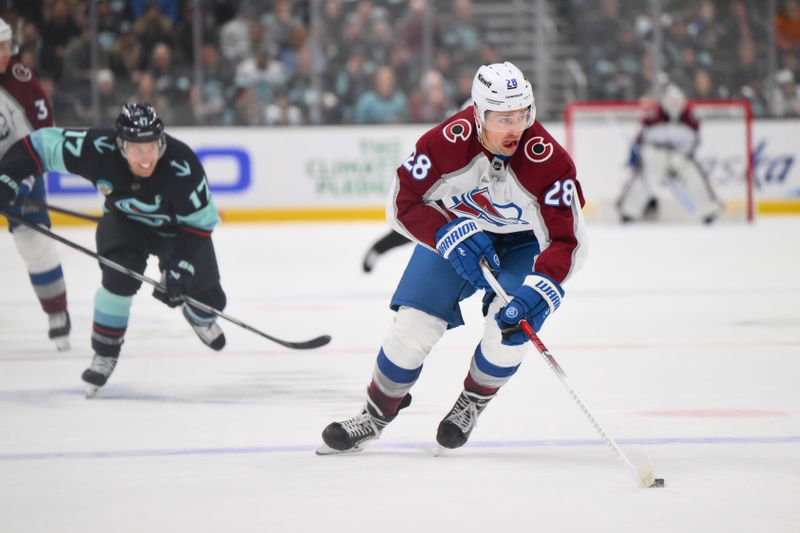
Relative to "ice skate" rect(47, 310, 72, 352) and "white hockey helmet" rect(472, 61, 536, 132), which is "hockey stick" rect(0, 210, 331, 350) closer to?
"ice skate" rect(47, 310, 72, 352)

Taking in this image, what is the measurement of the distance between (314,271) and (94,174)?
353 cm

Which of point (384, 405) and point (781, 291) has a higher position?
point (384, 405)

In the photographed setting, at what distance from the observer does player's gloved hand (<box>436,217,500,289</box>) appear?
2980mm

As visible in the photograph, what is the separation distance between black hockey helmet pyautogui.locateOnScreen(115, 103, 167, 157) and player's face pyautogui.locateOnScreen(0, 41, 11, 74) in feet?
4.41

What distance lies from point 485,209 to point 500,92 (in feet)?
1.13

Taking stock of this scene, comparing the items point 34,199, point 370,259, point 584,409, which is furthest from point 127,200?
point 370,259

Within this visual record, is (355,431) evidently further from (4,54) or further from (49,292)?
(4,54)

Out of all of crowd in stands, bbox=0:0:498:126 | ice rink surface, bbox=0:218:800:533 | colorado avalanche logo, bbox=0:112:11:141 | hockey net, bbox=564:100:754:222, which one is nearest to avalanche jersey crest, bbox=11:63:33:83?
colorado avalanche logo, bbox=0:112:11:141

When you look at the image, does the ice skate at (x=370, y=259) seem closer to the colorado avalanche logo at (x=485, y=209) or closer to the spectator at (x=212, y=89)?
the colorado avalanche logo at (x=485, y=209)

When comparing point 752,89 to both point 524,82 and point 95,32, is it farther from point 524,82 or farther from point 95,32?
point 524,82

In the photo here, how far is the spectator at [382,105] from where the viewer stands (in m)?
10.6

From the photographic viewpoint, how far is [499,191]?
3055mm

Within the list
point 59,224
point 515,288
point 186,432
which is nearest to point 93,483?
point 186,432

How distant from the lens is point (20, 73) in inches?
197
